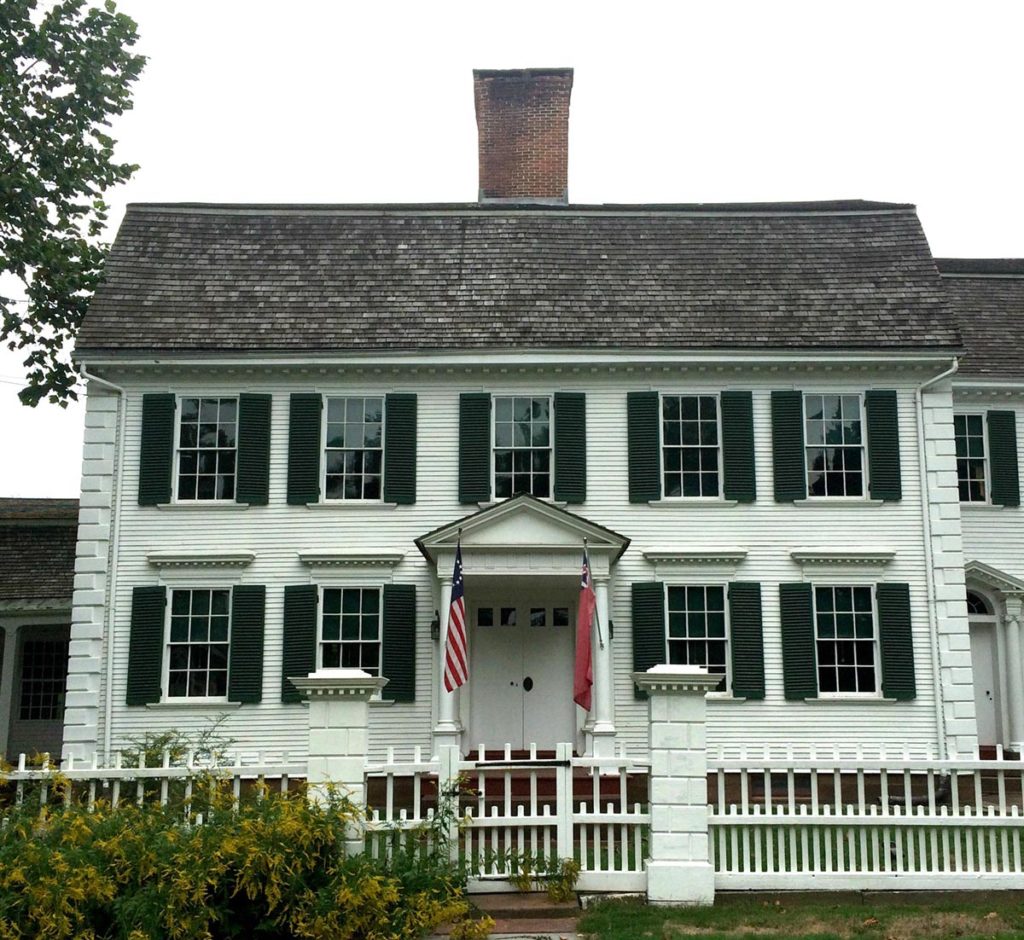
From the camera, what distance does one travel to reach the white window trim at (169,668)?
16.0 m

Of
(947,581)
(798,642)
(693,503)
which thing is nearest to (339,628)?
(693,503)

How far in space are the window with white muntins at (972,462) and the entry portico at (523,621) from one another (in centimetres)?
662

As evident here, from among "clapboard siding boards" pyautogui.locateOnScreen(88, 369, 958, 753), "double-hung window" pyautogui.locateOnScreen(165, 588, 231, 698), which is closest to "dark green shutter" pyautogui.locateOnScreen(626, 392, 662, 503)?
"clapboard siding boards" pyautogui.locateOnScreen(88, 369, 958, 753)

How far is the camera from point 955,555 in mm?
16453

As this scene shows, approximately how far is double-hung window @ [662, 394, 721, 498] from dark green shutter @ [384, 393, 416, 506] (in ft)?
12.0

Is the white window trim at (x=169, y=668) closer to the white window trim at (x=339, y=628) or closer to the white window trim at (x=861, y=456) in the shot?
the white window trim at (x=339, y=628)

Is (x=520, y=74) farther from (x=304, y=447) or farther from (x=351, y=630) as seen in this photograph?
(x=351, y=630)

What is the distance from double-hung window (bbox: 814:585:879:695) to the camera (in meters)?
16.2

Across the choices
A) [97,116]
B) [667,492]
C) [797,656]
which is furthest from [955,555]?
[97,116]

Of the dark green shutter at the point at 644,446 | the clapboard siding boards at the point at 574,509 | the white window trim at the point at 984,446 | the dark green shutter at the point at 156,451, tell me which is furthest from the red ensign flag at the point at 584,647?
the white window trim at the point at 984,446

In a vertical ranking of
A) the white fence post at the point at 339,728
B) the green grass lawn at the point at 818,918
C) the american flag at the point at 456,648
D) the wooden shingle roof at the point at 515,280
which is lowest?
the green grass lawn at the point at 818,918

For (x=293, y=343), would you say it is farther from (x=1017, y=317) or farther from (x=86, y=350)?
(x=1017, y=317)

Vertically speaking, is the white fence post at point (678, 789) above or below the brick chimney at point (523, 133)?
below

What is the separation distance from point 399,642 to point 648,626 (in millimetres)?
3495
